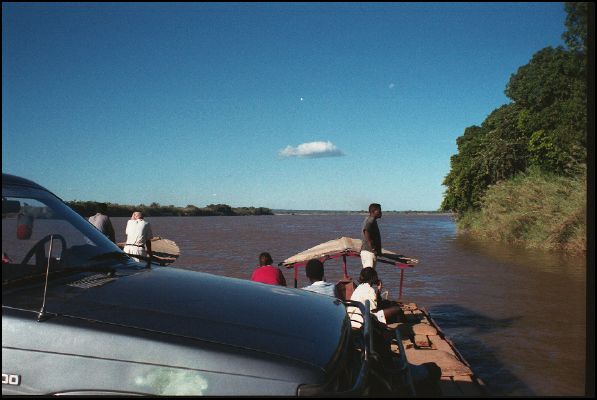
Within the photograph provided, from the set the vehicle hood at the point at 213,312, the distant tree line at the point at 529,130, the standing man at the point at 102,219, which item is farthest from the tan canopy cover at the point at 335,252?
the distant tree line at the point at 529,130

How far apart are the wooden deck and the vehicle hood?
137cm

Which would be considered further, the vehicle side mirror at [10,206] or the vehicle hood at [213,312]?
the vehicle side mirror at [10,206]

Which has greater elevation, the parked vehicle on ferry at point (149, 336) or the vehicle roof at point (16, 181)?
the vehicle roof at point (16, 181)

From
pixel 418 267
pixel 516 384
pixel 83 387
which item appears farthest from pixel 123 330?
pixel 418 267

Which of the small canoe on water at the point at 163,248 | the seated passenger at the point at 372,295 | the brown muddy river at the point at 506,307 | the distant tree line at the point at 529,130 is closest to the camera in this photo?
the seated passenger at the point at 372,295

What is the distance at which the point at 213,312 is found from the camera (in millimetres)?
2607

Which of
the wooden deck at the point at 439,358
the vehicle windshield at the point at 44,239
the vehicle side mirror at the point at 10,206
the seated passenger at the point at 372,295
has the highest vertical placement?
the vehicle side mirror at the point at 10,206

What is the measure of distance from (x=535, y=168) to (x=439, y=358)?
29204mm

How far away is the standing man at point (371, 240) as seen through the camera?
9766mm

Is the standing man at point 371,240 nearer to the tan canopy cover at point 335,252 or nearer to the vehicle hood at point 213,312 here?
the tan canopy cover at point 335,252

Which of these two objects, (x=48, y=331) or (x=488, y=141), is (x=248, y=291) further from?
(x=488, y=141)

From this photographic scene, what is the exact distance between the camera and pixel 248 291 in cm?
316

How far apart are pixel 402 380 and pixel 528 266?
828 inches

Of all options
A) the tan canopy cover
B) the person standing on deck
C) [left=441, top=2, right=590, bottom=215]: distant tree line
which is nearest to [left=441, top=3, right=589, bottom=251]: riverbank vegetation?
[left=441, top=2, right=590, bottom=215]: distant tree line
